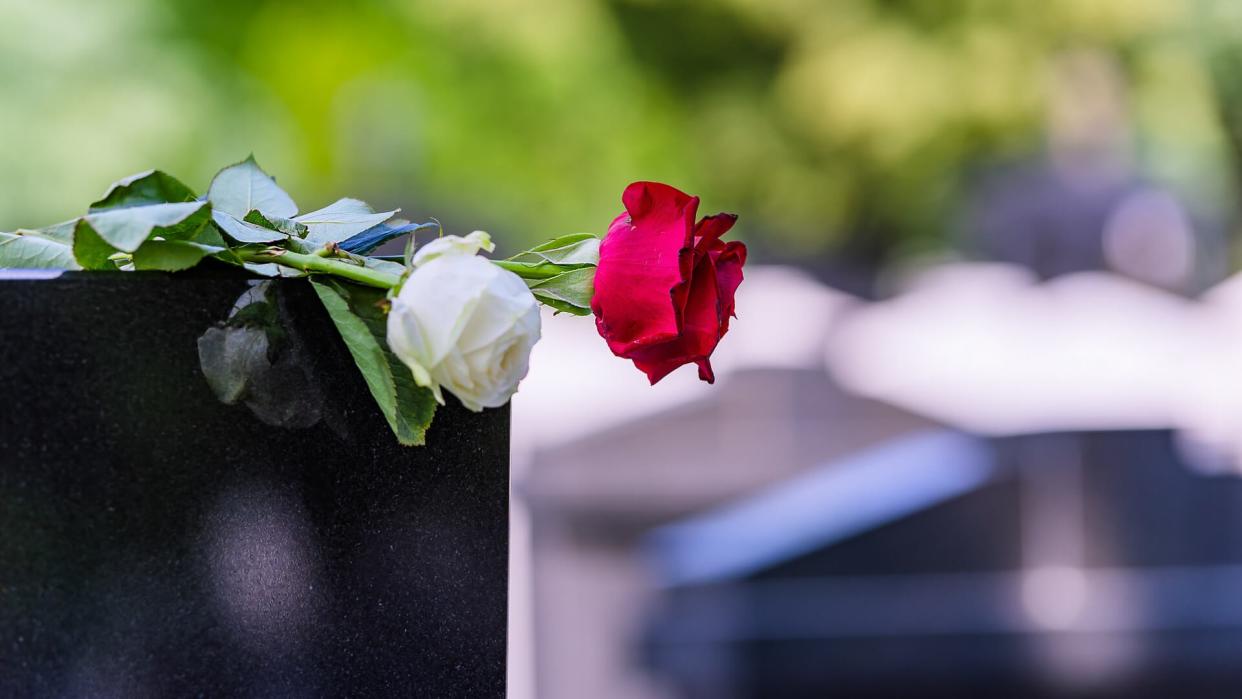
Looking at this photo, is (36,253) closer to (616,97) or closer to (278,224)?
(278,224)

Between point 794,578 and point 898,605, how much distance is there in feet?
0.78

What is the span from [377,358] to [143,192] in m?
0.10

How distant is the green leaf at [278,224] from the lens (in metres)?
0.55

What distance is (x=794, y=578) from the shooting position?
119 inches

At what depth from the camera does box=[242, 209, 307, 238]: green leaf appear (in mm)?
549

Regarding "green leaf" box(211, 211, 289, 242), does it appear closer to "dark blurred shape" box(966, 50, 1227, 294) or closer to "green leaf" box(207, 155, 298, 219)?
"green leaf" box(207, 155, 298, 219)

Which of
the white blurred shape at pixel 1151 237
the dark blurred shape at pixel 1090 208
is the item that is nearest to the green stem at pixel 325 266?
the dark blurred shape at pixel 1090 208

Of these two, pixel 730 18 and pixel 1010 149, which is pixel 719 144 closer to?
pixel 730 18

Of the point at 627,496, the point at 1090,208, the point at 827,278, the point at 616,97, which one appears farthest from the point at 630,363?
the point at 616,97

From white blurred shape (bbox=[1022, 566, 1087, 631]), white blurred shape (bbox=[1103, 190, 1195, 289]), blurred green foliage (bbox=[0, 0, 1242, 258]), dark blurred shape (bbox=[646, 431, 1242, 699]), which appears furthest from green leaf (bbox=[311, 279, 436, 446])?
white blurred shape (bbox=[1103, 190, 1195, 289])

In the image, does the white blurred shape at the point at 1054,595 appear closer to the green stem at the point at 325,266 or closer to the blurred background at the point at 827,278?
the blurred background at the point at 827,278

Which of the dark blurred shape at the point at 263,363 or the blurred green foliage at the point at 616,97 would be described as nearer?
the dark blurred shape at the point at 263,363

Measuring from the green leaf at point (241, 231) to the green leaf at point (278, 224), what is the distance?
21 millimetres

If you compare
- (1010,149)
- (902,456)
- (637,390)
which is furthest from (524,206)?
(902,456)
